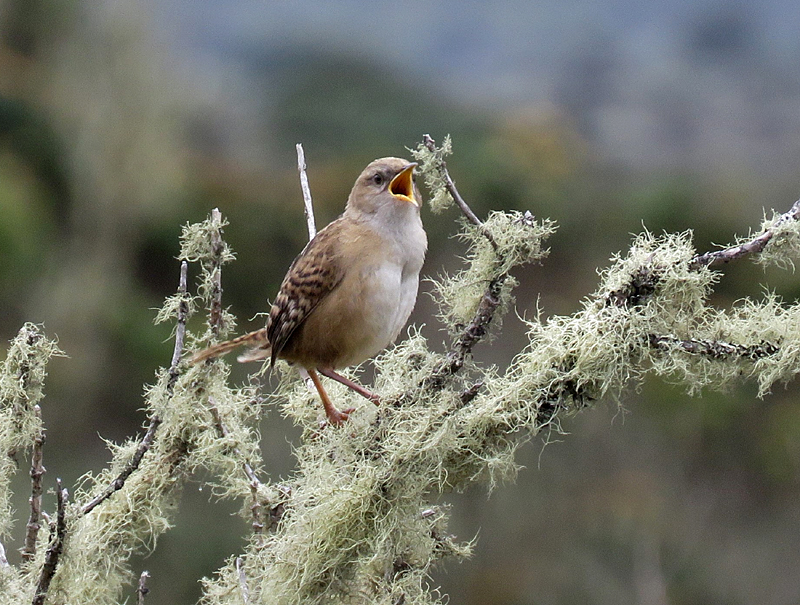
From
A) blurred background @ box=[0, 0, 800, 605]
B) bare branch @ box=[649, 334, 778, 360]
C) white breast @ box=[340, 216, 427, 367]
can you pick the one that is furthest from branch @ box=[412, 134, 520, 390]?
blurred background @ box=[0, 0, 800, 605]

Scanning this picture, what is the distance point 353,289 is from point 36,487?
85cm

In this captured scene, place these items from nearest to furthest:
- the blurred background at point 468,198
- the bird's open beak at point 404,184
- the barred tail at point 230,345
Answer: the barred tail at point 230,345 → the bird's open beak at point 404,184 → the blurred background at point 468,198

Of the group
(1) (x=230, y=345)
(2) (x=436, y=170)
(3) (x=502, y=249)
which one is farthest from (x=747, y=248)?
(1) (x=230, y=345)

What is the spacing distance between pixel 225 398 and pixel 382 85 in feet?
25.3

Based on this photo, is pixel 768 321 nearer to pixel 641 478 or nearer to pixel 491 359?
pixel 491 359

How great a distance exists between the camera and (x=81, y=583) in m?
1.57

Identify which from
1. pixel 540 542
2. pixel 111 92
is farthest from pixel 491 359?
pixel 111 92

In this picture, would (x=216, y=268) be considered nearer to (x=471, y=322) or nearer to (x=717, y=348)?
(x=471, y=322)

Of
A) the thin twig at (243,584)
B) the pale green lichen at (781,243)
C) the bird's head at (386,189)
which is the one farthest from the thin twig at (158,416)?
the pale green lichen at (781,243)

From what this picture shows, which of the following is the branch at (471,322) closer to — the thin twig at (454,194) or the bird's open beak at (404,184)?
the thin twig at (454,194)

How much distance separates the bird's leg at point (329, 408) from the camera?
183cm

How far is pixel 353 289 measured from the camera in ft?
6.88

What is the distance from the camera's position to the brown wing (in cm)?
212

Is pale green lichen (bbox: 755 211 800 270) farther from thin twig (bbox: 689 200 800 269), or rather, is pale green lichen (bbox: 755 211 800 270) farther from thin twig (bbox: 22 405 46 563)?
thin twig (bbox: 22 405 46 563)
